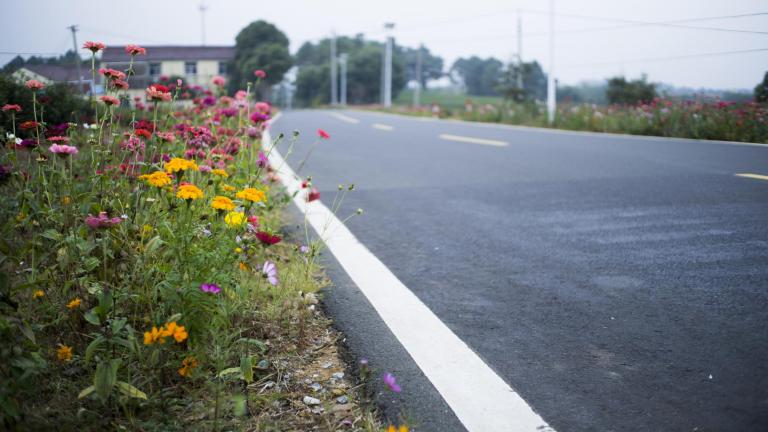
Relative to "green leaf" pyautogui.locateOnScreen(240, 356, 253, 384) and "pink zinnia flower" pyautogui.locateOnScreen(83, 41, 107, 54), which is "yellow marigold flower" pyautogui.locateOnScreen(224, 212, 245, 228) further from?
"pink zinnia flower" pyautogui.locateOnScreen(83, 41, 107, 54)

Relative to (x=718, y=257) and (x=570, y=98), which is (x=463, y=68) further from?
(x=718, y=257)

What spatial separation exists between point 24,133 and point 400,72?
82570mm

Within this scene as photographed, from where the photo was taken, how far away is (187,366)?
1.90 metres

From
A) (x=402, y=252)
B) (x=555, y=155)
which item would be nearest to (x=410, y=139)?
(x=555, y=155)

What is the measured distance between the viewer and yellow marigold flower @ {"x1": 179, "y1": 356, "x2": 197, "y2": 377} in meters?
1.87

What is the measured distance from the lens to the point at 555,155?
27.0ft

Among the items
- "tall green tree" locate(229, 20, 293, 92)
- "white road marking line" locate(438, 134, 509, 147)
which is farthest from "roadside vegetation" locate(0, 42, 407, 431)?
"tall green tree" locate(229, 20, 293, 92)

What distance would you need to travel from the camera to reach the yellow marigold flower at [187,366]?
187 cm

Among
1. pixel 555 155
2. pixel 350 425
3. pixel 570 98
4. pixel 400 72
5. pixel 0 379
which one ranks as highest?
pixel 400 72

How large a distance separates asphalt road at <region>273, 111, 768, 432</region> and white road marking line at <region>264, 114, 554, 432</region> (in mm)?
46

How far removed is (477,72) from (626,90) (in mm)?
101038

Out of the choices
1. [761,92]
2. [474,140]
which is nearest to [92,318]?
[474,140]

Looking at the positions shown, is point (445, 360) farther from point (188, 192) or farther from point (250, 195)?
point (188, 192)

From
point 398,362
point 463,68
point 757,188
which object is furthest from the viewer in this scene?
point 463,68
